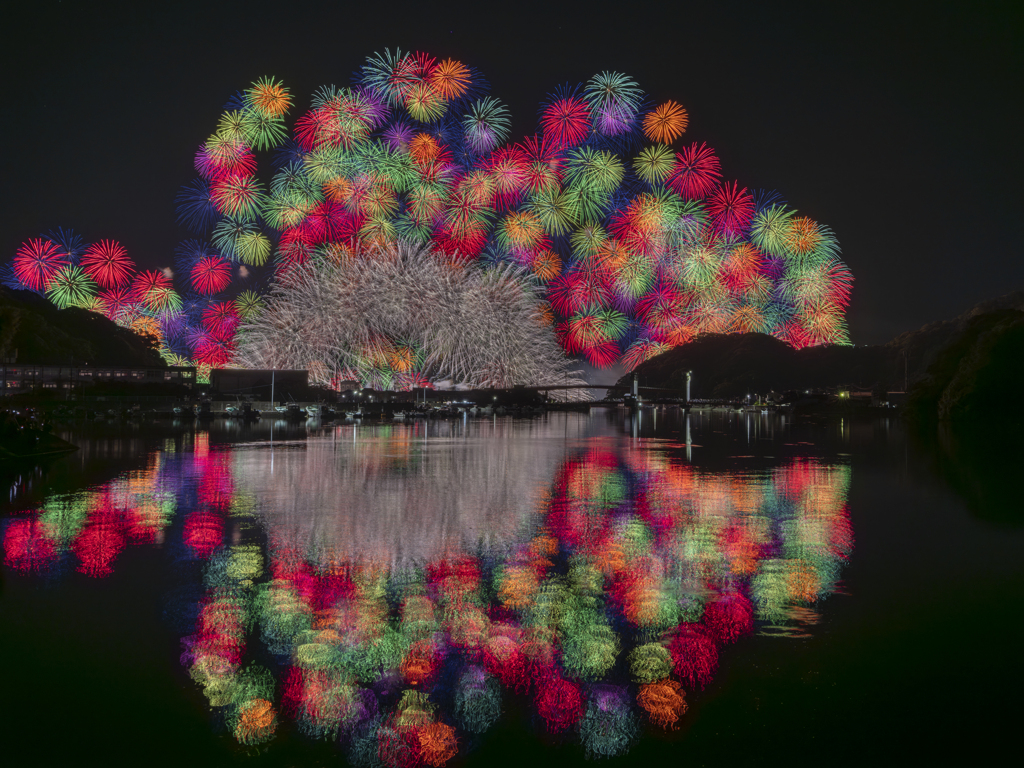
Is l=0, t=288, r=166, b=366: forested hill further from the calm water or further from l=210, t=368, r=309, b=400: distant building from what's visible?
the calm water

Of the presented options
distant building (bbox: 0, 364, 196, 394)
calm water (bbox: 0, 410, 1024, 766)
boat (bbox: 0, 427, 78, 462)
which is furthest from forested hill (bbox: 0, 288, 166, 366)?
calm water (bbox: 0, 410, 1024, 766)

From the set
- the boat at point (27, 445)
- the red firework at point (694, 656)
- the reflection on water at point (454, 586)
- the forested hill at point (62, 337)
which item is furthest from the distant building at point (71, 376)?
the red firework at point (694, 656)

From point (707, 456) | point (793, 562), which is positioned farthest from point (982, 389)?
point (793, 562)

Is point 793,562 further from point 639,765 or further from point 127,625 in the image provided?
point 127,625

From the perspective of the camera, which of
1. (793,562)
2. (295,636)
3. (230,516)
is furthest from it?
(230,516)

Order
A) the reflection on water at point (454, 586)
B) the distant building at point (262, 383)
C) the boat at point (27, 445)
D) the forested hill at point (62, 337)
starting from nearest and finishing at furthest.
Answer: the reflection on water at point (454, 586), the boat at point (27, 445), the distant building at point (262, 383), the forested hill at point (62, 337)

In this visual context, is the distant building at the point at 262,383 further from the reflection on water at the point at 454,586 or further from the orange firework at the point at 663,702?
the orange firework at the point at 663,702
